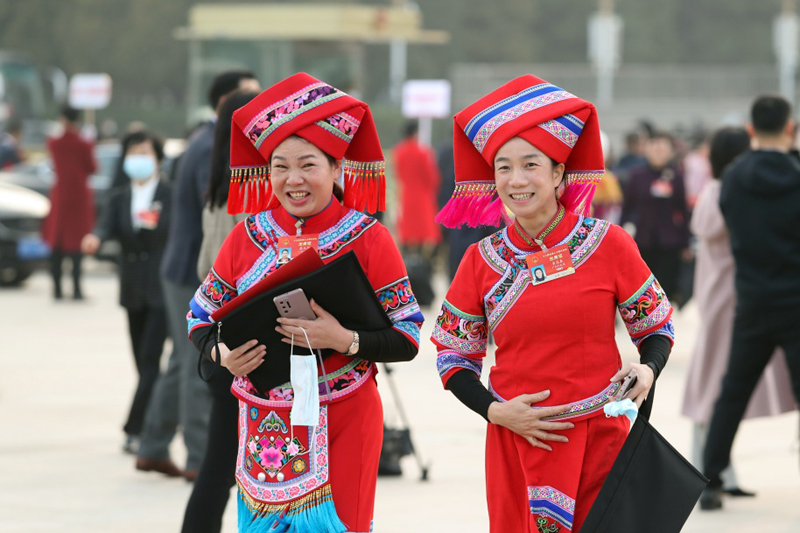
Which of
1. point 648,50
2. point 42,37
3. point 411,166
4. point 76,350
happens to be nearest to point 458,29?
point 648,50

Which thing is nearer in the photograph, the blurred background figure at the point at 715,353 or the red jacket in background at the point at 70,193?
the blurred background figure at the point at 715,353

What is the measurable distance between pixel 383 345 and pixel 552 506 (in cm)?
63

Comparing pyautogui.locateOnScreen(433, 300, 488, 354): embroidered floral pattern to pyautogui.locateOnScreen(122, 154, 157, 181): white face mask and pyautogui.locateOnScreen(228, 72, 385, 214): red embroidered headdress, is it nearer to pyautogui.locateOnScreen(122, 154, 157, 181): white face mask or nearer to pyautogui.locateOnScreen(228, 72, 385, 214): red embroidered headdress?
pyautogui.locateOnScreen(228, 72, 385, 214): red embroidered headdress

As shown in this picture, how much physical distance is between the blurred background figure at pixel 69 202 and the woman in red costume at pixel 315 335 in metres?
12.1

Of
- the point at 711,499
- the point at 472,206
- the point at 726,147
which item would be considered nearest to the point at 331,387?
the point at 472,206

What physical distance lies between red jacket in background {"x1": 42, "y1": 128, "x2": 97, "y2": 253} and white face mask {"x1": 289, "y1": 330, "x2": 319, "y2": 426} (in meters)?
12.3

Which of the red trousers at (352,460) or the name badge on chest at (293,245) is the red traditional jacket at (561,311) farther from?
the name badge on chest at (293,245)

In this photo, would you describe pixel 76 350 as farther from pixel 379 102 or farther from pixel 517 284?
pixel 379 102

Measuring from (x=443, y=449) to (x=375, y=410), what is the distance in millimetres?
4108

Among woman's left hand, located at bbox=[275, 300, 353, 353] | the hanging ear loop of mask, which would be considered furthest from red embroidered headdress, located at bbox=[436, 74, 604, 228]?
the hanging ear loop of mask

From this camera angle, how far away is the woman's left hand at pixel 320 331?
12.0 feet

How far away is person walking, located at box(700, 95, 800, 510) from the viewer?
612 cm

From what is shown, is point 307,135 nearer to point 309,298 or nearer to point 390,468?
point 309,298

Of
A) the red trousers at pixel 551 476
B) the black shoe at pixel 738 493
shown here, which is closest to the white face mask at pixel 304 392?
the red trousers at pixel 551 476
